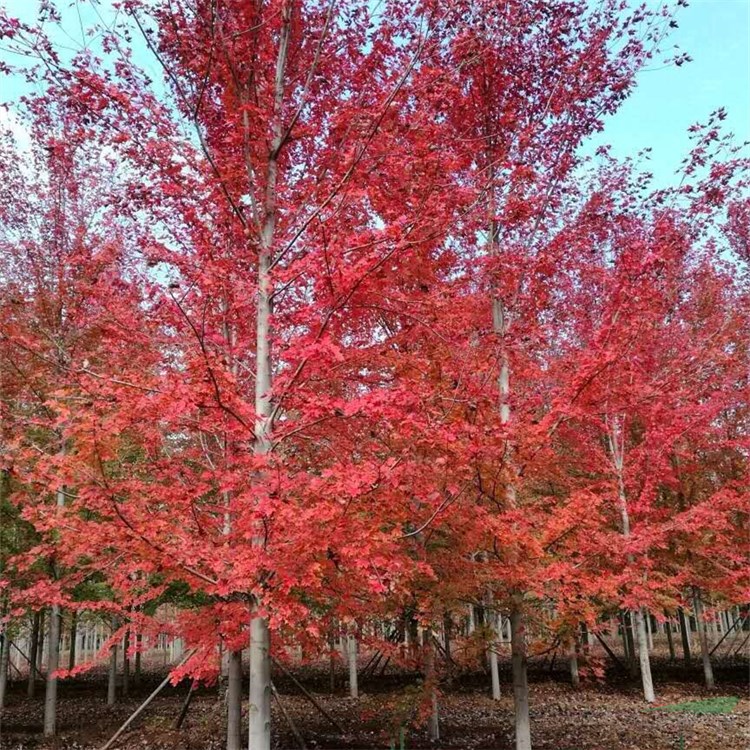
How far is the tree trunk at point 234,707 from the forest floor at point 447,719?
1656mm

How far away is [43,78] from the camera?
5.05 m

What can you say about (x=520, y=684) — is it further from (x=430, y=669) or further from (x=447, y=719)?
(x=447, y=719)

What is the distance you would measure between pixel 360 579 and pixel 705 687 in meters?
16.9

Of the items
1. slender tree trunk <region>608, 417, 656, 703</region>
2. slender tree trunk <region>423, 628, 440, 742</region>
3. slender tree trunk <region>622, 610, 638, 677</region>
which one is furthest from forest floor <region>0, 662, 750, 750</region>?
slender tree trunk <region>622, 610, 638, 677</region>

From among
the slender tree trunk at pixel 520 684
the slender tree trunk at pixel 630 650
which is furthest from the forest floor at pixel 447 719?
the slender tree trunk at pixel 520 684

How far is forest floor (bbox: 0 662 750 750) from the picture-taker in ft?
30.6

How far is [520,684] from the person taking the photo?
22.5ft

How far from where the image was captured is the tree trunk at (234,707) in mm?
7309

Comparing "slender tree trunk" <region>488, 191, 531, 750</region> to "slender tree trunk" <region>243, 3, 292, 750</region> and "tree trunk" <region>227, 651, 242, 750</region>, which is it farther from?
"tree trunk" <region>227, 651, 242, 750</region>

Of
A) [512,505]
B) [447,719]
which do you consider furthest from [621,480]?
[512,505]

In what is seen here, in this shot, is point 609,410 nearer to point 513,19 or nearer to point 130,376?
point 513,19

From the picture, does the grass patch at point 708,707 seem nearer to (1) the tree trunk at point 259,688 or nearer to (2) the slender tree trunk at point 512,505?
(2) the slender tree trunk at point 512,505

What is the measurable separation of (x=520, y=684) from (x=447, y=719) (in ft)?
21.8

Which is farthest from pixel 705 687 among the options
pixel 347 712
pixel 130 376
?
pixel 130 376
